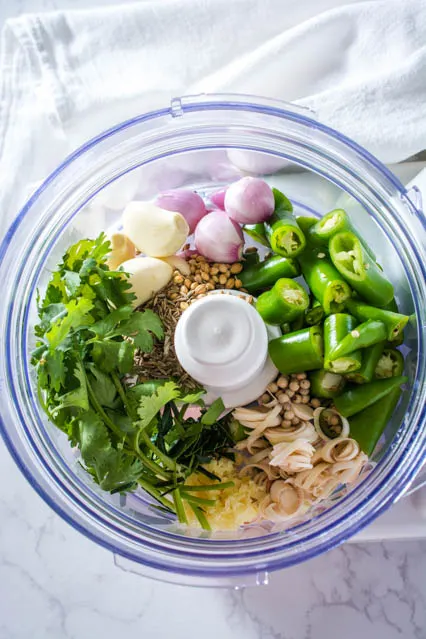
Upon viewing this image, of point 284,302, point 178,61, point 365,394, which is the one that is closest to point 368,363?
point 365,394

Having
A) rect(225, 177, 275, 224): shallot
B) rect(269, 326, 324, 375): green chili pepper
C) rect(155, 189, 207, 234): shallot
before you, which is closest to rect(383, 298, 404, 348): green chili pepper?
rect(269, 326, 324, 375): green chili pepper

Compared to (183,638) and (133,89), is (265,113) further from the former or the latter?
(183,638)

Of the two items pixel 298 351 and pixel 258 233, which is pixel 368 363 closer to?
pixel 298 351

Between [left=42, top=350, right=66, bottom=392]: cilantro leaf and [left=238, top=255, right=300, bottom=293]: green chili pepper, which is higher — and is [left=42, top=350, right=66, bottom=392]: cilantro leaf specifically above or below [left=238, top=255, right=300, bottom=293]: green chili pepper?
below

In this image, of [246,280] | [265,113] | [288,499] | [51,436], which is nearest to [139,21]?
[265,113]

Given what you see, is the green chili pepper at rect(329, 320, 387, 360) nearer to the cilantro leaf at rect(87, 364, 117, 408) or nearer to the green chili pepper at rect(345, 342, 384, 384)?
the green chili pepper at rect(345, 342, 384, 384)
